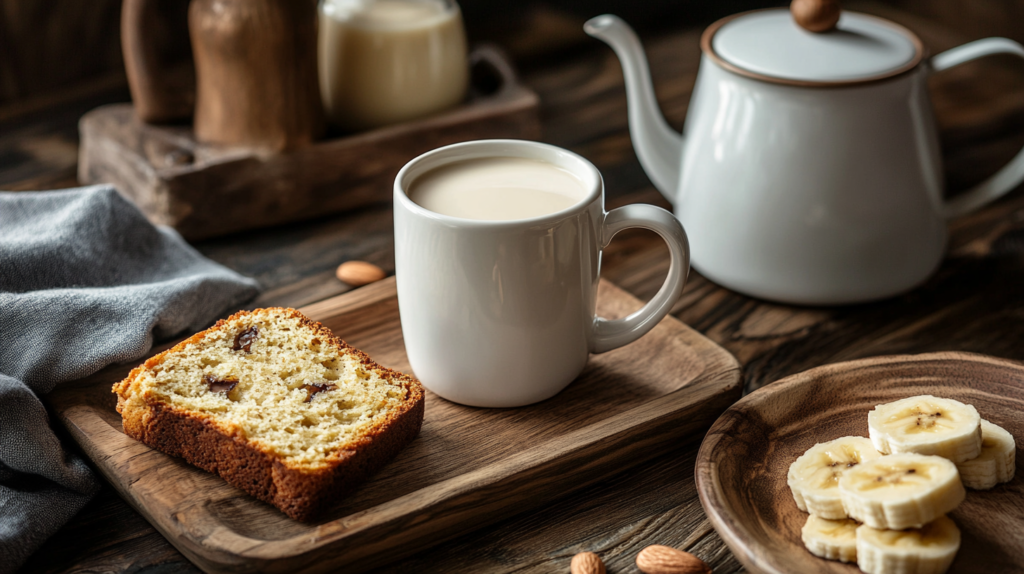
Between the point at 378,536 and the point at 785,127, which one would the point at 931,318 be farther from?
the point at 378,536

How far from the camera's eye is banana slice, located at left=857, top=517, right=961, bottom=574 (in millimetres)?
631

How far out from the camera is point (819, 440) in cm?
80

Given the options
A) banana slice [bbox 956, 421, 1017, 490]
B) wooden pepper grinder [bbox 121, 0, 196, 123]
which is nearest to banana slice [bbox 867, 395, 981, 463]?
banana slice [bbox 956, 421, 1017, 490]

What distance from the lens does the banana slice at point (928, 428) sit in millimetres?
700

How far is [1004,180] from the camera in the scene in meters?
1.04

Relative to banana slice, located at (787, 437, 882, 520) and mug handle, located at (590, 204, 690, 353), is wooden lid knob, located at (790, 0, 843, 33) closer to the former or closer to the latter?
mug handle, located at (590, 204, 690, 353)

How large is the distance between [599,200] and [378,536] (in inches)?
13.4

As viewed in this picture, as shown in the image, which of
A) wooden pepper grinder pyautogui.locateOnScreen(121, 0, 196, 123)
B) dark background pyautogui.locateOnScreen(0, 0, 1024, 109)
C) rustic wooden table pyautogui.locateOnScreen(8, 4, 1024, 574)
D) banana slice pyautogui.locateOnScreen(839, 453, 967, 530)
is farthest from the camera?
dark background pyautogui.locateOnScreen(0, 0, 1024, 109)

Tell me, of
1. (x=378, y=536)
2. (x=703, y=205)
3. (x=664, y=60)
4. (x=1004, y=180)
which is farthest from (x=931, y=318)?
(x=664, y=60)

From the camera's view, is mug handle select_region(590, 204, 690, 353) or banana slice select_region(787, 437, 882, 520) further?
mug handle select_region(590, 204, 690, 353)

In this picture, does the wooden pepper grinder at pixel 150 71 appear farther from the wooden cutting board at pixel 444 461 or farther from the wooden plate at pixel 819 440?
the wooden plate at pixel 819 440

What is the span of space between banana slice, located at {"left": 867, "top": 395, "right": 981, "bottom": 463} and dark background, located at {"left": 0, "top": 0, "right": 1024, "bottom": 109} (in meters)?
1.14

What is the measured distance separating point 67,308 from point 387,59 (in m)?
0.55

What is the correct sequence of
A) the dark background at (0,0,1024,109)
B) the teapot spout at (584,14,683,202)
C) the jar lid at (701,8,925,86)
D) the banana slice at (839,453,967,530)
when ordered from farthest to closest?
1. the dark background at (0,0,1024,109)
2. the teapot spout at (584,14,683,202)
3. the jar lid at (701,8,925,86)
4. the banana slice at (839,453,967,530)
